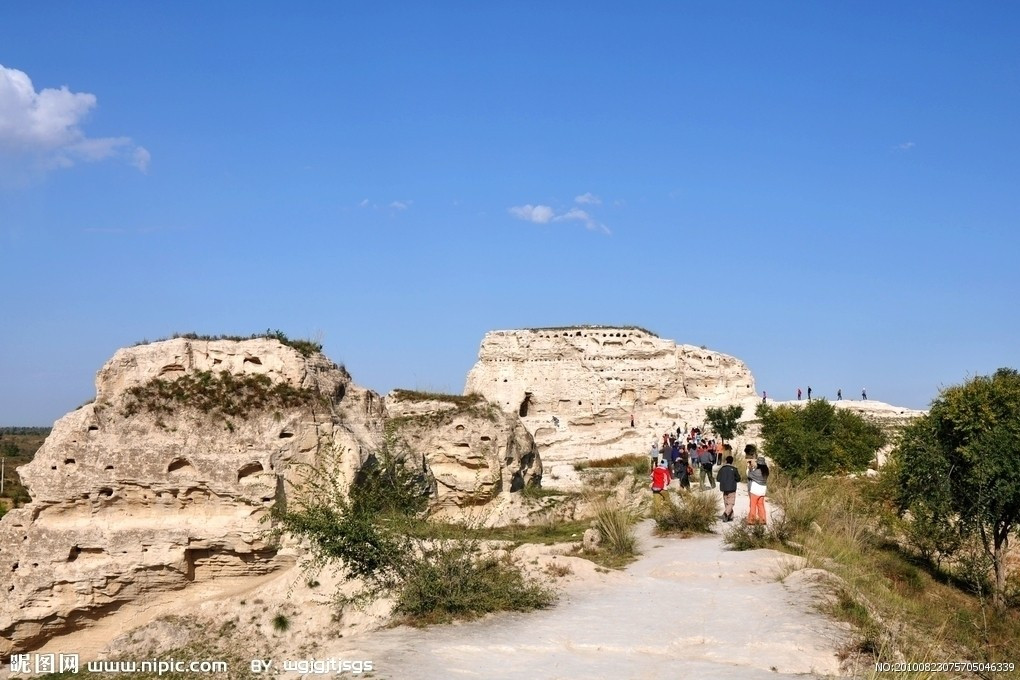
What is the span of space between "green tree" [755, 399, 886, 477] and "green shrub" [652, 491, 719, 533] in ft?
27.8

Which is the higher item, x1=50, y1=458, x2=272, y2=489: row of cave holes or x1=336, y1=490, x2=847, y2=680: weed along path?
x1=50, y1=458, x2=272, y2=489: row of cave holes

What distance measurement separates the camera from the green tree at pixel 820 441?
24172 millimetres

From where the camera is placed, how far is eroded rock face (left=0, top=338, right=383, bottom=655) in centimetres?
1059

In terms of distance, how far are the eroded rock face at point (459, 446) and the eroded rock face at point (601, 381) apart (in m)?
28.9

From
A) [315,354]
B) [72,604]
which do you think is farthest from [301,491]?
[72,604]

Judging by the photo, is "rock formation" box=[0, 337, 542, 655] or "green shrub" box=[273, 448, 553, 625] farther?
"rock formation" box=[0, 337, 542, 655]

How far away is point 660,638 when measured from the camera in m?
7.59

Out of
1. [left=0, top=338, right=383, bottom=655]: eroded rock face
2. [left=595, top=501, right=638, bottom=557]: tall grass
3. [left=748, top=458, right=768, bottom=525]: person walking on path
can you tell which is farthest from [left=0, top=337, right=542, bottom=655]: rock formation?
[left=748, top=458, right=768, bottom=525]: person walking on path

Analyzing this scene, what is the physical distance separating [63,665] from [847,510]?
1213 centimetres

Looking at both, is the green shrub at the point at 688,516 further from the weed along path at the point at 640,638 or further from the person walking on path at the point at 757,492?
the weed along path at the point at 640,638

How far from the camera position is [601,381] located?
161 ft

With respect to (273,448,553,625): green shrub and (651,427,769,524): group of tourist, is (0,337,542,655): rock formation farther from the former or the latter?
(651,427,769,524): group of tourist

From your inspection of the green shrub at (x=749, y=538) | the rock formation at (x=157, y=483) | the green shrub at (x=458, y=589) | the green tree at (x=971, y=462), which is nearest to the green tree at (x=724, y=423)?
the green tree at (x=971, y=462)

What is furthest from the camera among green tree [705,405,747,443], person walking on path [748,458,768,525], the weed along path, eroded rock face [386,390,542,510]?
green tree [705,405,747,443]
